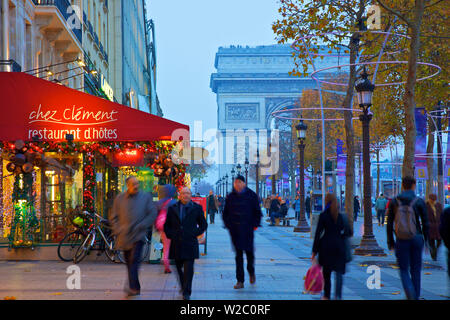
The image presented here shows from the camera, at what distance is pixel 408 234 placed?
404 inches

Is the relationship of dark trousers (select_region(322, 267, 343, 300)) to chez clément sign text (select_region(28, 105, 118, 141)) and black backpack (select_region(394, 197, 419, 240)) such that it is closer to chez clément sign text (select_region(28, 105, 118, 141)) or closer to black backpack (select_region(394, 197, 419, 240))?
black backpack (select_region(394, 197, 419, 240))

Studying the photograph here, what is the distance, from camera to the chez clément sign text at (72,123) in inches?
691

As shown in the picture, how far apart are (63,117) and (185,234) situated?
7392 mm

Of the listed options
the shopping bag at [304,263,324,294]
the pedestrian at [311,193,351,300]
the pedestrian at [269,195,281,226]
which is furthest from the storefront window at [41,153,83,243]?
the pedestrian at [269,195,281,226]

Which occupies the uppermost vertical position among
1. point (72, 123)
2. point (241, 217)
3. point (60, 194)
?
point (72, 123)

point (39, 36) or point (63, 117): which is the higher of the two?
point (39, 36)

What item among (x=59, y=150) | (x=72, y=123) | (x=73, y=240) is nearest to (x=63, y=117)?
(x=72, y=123)

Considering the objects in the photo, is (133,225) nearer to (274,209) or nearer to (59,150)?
(59,150)

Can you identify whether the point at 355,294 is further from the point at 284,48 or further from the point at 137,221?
the point at 284,48

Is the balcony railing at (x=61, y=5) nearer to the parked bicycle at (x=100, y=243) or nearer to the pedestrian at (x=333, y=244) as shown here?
the parked bicycle at (x=100, y=243)

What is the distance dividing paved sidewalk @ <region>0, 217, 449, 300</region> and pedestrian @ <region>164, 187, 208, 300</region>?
432 millimetres

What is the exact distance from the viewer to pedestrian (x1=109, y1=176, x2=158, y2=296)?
11258 mm
